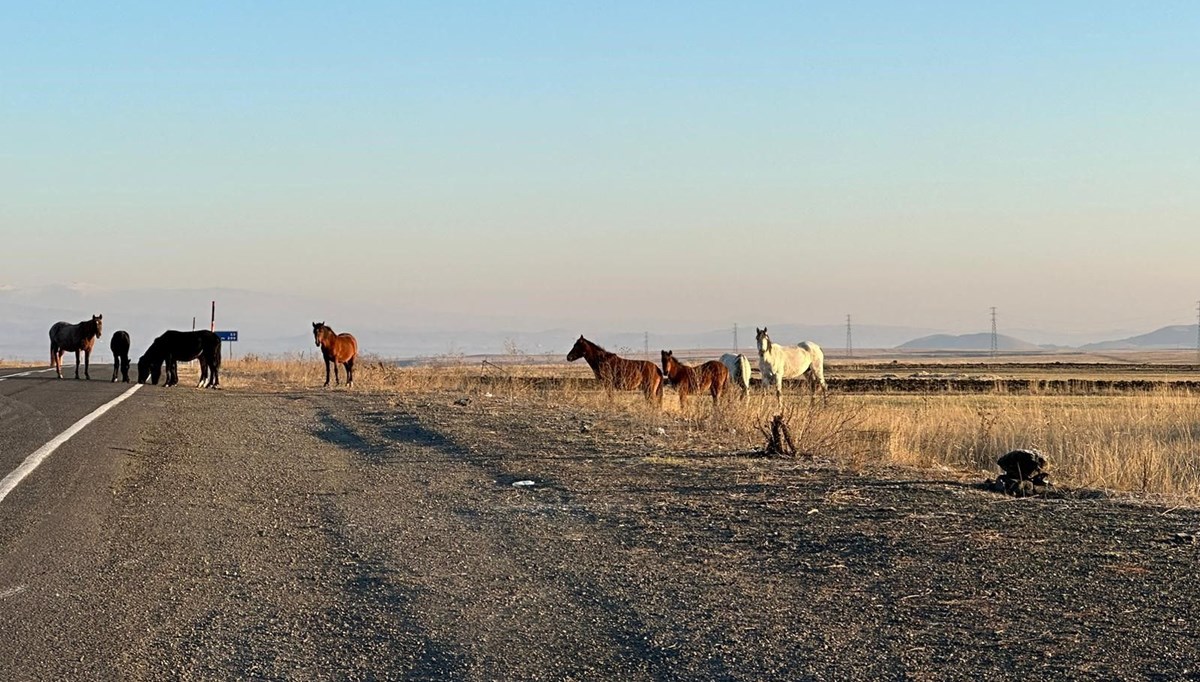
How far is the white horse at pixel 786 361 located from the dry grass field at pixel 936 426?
2.96m

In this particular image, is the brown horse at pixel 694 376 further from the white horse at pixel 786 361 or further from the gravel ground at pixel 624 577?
the gravel ground at pixel 624 577

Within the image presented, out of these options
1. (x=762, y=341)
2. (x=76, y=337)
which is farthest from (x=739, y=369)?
(x=76, y=337)

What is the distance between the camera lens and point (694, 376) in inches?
1059

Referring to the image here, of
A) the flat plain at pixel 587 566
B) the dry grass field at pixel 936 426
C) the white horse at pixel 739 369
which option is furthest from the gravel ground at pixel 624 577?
the white horse at pixel 739 369

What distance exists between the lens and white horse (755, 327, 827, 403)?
35406mm

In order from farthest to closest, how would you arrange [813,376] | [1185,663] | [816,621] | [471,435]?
[813,376]
[471,435]
[816,621]
[1185,663]

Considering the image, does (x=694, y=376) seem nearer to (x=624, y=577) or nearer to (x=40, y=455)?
(x=40, y=455)

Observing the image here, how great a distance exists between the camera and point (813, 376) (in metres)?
42.4

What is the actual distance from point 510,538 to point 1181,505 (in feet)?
19.0

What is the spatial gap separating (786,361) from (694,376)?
41.9 ft

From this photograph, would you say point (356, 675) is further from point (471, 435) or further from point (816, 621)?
point (471, 435)

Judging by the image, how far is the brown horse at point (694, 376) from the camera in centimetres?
2638

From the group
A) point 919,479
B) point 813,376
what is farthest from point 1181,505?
point 813,376

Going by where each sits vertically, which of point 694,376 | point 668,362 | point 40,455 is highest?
point 668,362
